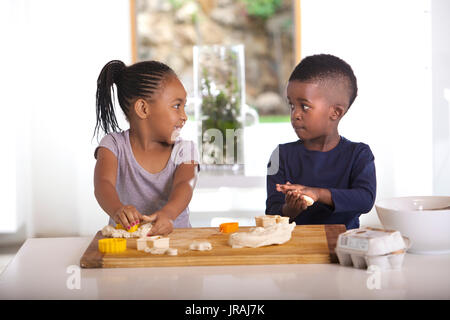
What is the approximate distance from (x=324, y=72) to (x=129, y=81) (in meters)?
0.46

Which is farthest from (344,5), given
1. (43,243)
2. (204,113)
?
(43,243)

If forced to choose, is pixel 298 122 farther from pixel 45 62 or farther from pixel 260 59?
pixel 45 62

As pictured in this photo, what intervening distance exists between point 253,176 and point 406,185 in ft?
2.82

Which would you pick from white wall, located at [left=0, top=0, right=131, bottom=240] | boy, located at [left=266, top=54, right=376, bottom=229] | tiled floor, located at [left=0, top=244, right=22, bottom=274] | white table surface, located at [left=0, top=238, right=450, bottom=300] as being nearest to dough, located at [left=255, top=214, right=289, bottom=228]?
white table surface, located at [left=0, top=238, right=450, bottom=300]

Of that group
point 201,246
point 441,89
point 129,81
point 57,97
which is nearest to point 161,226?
point 201,246

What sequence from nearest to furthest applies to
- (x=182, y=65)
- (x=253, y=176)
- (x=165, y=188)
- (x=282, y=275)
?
(x=282, y=275) < (x=165, y=188) < (x=253, y=176) < (x=182, y=65)

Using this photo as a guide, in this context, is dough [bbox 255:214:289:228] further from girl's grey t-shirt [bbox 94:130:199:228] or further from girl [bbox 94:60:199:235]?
girl's grey t-shirt [bbox 94:130:199:228]

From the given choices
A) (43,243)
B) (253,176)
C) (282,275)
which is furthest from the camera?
(253,176)

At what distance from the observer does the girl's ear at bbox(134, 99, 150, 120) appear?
1315 mm

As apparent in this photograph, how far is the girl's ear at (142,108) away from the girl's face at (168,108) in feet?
0.04

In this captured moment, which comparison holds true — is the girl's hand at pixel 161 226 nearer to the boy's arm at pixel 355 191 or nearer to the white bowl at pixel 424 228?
A: the boy's arm at pixel 355 191

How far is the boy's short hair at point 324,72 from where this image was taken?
141 centimetres

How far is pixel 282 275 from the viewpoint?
2.77ft

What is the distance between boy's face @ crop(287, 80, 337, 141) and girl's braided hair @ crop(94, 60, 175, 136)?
30 cm
